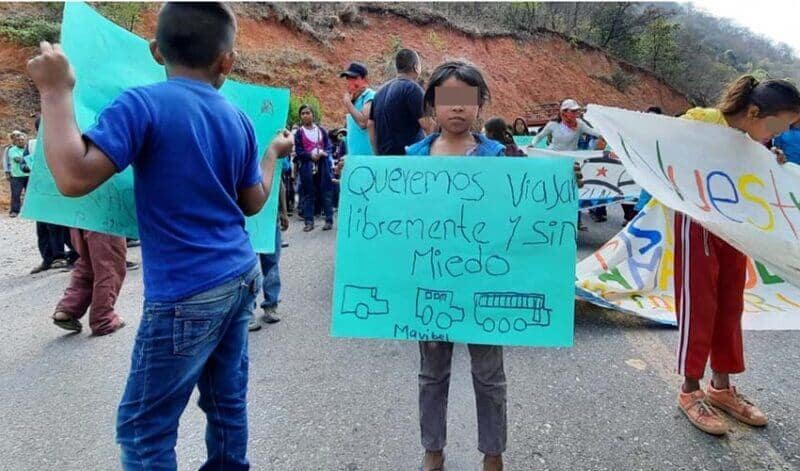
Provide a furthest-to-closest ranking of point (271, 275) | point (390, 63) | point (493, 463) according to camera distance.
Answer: point (390, 63)
point (271, 275)
point (493, 463)

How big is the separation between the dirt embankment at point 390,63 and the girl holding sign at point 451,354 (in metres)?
12.9

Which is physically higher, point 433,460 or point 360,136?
point 360,136

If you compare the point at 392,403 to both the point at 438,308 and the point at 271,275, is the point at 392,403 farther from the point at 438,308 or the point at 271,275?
the point at 271,275

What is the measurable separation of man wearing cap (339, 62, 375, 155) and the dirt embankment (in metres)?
10.6

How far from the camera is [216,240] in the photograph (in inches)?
59.7

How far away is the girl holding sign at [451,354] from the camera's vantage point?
1979 millimetres

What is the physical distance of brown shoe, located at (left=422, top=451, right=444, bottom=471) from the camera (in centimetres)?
212

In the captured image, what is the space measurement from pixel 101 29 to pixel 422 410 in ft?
6.26

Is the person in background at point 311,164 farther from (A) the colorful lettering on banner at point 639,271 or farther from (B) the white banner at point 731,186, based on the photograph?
(B) the white banner at point 731,186

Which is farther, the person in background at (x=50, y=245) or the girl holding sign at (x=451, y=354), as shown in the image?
the person in background at (x=50, y=245)

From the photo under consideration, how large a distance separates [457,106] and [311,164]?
6.54 m

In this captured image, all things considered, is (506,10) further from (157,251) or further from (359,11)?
(157,251)

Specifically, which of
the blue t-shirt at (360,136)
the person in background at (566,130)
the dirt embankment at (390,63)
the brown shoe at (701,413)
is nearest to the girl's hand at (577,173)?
the brown shoe at (701,413)

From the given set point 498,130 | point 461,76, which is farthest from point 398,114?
point 461,76
